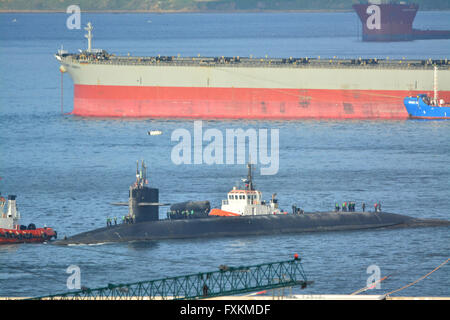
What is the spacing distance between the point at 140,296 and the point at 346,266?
17494 millimetres

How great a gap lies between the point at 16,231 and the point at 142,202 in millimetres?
8688

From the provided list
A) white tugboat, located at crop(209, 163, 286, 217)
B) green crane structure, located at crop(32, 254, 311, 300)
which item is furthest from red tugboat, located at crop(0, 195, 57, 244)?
green crane structure, located at crop(32, 254, 311, 300)

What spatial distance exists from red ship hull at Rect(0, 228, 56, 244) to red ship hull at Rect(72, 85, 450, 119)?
201 feet

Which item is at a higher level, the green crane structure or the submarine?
the submarine

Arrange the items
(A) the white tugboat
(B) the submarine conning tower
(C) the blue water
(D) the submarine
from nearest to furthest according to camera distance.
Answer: (C) the blue water
(D) the submarine
(B) the submarine conning tower
(A) the white tugboat

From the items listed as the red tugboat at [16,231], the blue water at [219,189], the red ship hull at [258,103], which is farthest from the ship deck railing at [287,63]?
the red tugboat at [16,231]

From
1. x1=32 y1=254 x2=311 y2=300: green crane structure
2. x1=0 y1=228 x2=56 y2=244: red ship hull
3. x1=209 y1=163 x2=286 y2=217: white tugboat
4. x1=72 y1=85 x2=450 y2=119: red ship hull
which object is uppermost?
x1=72 y1=85 x2=450 y2=119: red ship hull

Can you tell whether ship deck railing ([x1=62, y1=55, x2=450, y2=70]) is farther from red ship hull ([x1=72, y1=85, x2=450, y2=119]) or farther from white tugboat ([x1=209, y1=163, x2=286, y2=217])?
white tugboat ([x1=209, y1=163, x2=286, y2=217])

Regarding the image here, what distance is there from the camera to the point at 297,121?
137625mm

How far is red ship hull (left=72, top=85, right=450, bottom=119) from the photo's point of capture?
13875 cm

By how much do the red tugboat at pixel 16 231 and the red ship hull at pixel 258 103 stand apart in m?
60.8

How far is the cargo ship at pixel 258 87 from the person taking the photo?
13812 cm
